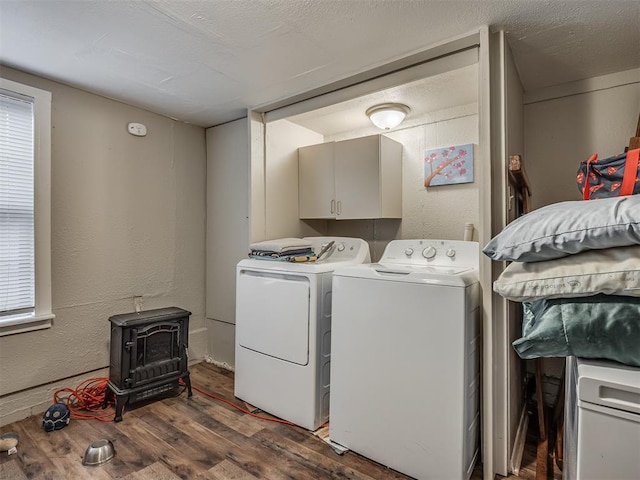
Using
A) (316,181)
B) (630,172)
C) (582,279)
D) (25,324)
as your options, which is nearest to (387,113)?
(316,181)

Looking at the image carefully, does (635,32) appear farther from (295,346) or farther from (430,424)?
(295,346)

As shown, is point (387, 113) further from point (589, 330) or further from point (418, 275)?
point (589, 330)

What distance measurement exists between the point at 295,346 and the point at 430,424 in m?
0.88

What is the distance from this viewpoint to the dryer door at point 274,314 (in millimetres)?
2117

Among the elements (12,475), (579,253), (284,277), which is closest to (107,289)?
(12,475)

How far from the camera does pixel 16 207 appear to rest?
7.16 feet

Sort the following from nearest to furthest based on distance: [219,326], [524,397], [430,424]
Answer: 1. [430,424]
2. [524,397]
3. [219,326]

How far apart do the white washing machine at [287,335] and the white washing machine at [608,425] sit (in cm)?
142

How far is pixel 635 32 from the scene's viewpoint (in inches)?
66.5

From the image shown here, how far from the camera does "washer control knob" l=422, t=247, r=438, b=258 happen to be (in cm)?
213

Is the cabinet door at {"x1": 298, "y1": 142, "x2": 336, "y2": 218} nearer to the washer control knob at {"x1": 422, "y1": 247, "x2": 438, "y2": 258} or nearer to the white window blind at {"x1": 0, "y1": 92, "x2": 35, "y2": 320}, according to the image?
the washer control knob at {"x1": 422, "y1": 247, "x2": 438, "y2": 258}

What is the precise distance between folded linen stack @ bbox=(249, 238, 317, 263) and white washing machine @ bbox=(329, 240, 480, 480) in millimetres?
462

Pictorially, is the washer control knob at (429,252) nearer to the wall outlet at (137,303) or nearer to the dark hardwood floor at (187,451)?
the dark hardwood floor at (187,451)

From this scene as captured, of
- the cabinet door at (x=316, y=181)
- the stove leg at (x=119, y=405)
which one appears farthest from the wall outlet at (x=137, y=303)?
the cabinet door at (x=316, y=181)
